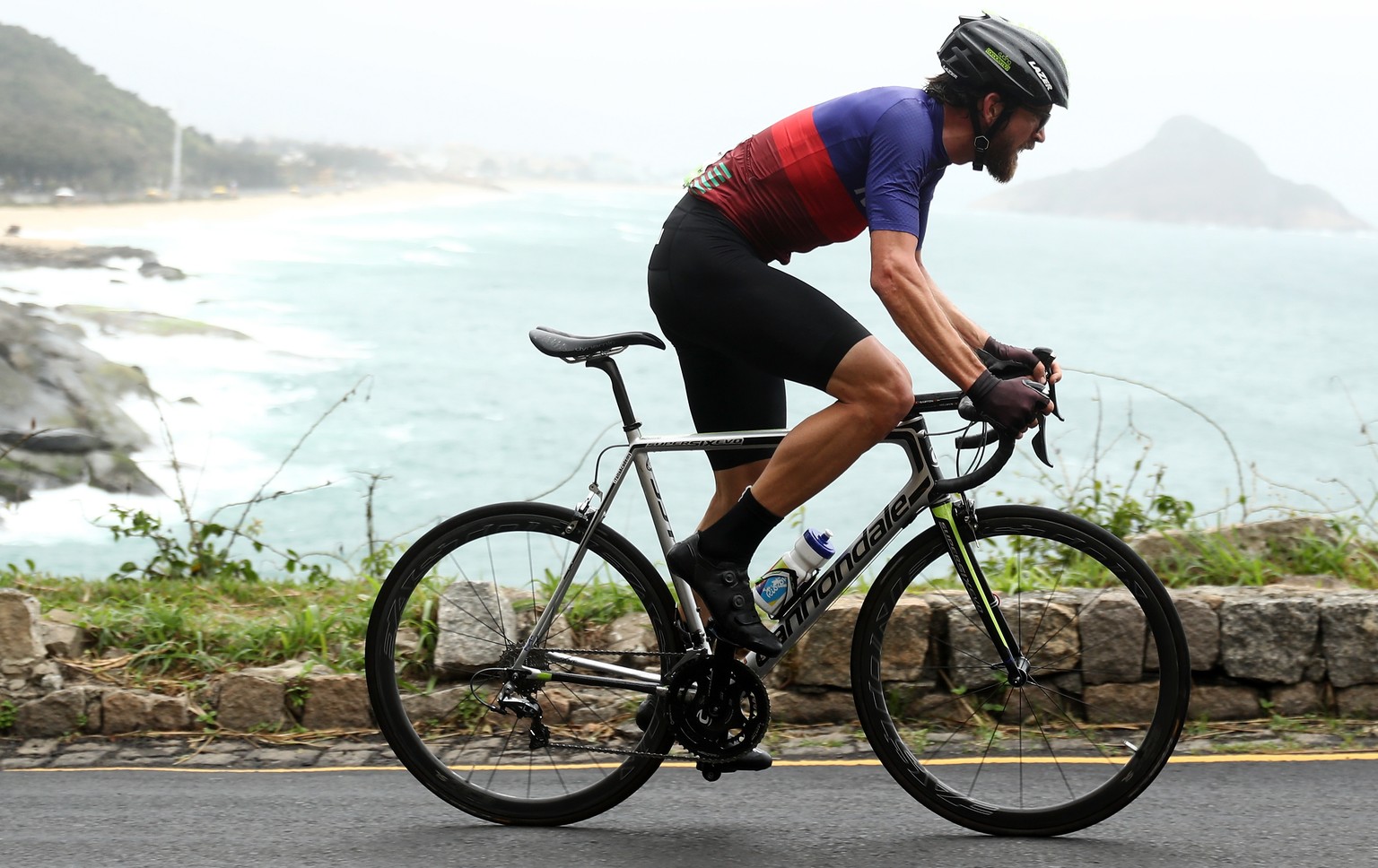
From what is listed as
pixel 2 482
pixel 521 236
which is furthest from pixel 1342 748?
pixel 521 236

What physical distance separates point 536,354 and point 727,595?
70884 millimetres

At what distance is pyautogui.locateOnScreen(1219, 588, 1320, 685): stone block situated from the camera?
411cm

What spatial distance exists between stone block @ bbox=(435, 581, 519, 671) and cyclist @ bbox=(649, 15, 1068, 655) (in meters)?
0.68

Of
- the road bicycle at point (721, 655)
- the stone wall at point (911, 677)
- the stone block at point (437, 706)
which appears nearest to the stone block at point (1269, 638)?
the stone wall at point (911, 677)

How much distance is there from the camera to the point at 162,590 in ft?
17.4

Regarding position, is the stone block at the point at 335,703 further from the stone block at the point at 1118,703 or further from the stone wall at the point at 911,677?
the stone block at the point at 1118,703

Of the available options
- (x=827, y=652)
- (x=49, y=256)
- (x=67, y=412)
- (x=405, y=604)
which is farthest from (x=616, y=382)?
(x=49, y=256)

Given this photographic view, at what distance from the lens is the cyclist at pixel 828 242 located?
289 cm

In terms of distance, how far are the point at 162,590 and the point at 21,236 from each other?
5688 cm

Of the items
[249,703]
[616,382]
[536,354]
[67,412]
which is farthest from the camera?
[536,354]

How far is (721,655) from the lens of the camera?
125 inches

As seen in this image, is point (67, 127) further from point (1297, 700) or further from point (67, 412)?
point (1297, 700)

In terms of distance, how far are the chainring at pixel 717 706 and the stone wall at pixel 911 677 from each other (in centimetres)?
91

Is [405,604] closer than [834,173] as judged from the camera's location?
No
